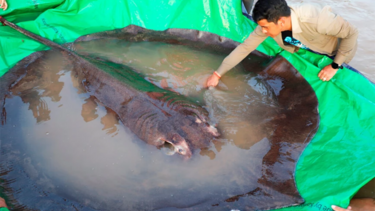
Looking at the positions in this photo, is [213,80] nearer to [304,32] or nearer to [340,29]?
[304,32]

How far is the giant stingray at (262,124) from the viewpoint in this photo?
100.0 inches

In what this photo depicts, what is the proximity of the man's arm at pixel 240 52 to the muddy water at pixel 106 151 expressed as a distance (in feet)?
0.78

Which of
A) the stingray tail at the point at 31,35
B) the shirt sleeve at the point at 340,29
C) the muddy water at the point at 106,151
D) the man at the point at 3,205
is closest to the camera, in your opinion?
the man at the point at 3,205

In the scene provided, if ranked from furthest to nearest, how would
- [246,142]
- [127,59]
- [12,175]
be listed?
[127,59], [246,142], [12,175]

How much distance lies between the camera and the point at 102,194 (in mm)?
2730

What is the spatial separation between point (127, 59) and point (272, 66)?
2.63m

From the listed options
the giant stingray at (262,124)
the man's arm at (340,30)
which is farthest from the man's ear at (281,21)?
the giant stingray at (262,124)

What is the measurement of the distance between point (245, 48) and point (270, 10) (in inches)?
36.3

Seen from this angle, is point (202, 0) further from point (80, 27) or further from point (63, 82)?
point (63, 82)

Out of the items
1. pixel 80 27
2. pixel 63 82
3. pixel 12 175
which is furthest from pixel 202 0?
pixel 12 175

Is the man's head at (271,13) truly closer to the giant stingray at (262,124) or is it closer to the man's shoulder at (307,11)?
the man's shoulder at (307,11)

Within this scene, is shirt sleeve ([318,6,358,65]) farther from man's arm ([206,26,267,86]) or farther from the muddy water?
the muddy water

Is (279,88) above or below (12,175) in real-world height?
above

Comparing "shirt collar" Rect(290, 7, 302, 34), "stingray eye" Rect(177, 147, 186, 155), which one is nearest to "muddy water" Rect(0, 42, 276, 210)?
"stingray eye" Rect(177, 147, 186, 155)
